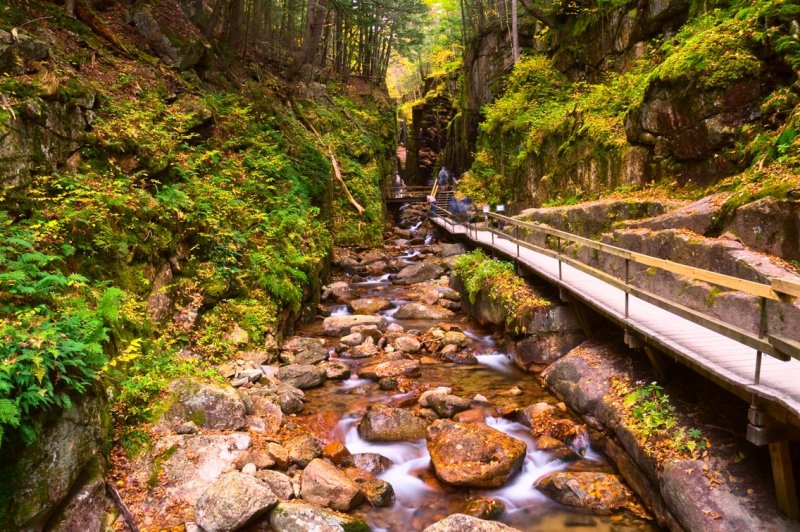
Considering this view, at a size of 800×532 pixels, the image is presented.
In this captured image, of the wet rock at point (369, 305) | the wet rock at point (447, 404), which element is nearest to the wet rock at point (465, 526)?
the wet rock at point (447, 404)

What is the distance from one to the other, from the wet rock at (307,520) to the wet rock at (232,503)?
0.17m

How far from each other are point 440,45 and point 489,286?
42040 millimetres

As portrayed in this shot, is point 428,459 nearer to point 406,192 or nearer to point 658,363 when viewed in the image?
point 658,363

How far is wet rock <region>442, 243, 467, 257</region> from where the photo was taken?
818 inches

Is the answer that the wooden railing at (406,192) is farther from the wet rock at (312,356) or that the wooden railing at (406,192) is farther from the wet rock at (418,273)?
the wet rock at (312,356)

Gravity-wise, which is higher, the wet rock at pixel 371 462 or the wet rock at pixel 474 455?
the wet rock at pixel 474 455

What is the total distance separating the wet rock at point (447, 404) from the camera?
8.25 metres

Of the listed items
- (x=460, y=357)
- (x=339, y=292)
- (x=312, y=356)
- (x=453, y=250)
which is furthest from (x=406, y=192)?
(x=312, y=356)

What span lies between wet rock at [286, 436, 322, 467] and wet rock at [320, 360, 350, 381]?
2667mm

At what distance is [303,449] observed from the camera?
260 inches

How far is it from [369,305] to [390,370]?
4.71 metres

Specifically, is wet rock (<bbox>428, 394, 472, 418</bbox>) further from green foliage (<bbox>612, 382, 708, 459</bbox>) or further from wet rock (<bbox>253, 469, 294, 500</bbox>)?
wet rock (<bbox>253, 469, 294, 500</bbox>)

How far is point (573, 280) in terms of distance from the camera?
9758 millimetres

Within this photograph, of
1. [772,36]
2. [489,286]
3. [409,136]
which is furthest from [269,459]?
[409,136]
